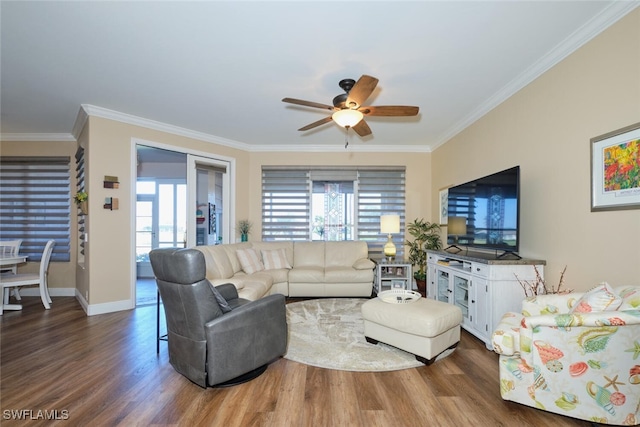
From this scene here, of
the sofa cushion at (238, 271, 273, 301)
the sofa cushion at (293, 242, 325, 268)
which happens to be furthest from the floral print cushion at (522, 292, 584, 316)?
the sofa cushion at (293, 242, 325, 268)

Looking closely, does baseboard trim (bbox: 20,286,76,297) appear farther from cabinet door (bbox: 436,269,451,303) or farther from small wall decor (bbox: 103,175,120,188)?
cabinet door (bbox: 436,269,451,303)

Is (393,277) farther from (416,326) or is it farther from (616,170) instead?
(616,170)

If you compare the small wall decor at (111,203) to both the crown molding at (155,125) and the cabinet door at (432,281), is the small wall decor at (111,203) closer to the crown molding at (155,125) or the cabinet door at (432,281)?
the crown molding at (155,125)

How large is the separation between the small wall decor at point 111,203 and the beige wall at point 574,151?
4.94m

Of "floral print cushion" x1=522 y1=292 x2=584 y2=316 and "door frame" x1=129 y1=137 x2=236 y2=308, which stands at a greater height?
"door frame" x1=129 y1=137 x2=236 y2=308

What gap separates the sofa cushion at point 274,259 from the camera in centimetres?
479

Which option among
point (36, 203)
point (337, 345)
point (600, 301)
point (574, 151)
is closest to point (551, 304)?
point (600, 301)

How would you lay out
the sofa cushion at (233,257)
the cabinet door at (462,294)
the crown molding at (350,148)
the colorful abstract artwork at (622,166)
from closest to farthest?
1. the colorful abstract artwork at (622,166)
2. the cabinet door at (462,294)
3. the sofa cushion at (233,257)
4. the crown molding at (350,148)

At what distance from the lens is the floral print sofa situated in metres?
1.62

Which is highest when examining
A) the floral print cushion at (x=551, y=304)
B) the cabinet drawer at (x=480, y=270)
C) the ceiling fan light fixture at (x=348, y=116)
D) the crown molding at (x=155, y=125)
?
the crown molding at (x=155, y=125)

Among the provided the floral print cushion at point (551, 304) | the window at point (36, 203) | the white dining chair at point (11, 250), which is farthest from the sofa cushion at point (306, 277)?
the white dining chair at point (11, 250)

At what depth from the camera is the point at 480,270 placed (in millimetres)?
2936

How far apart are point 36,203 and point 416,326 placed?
623 cm

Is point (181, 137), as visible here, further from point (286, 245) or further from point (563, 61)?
point (563, 61)
